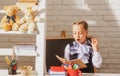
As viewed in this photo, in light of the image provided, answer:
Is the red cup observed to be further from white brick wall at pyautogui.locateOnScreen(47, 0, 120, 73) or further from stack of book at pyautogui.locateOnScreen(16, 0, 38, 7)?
white brick wall at pyautogui.locateOnScreen(47, 0, 120, 73)

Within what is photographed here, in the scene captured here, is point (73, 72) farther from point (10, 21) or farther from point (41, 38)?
point (10, 21)

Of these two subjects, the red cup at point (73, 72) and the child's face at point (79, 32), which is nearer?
the red cup at point (73, 72)

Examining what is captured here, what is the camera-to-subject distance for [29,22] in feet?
6.23

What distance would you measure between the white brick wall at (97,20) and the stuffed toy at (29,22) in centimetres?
90

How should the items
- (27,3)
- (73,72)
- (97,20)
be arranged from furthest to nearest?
(97,20) < (27,3) < (73,72)

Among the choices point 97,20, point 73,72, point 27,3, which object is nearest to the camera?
point 73,72

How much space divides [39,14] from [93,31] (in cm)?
106

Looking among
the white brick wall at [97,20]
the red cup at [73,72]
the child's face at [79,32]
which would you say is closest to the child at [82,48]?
the child's face at [79,32]

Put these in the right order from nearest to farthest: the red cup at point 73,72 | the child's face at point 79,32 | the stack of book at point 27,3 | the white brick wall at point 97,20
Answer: the red cup at point 73,72 → the stack of book at point 27,3 → the child's face at point 79,32 → the white brick wall at point 97,20

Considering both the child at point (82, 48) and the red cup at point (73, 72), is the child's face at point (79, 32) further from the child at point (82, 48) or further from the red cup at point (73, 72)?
the red cup at point (73, 72)

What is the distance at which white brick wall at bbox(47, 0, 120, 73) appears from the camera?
280 cm

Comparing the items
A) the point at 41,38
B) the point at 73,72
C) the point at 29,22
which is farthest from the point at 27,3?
the point at 73,72

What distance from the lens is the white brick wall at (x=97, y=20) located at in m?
2.80

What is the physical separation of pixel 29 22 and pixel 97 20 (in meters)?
1.11
